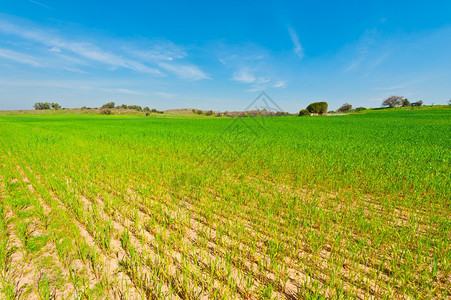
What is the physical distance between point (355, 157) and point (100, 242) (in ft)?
28.5

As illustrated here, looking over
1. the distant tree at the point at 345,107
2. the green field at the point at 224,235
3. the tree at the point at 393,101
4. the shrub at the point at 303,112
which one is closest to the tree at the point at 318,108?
the shrub at the point at 303,112

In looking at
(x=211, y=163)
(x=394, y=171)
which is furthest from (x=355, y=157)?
(x=211, y=163)

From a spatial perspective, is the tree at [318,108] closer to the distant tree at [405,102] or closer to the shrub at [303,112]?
the shrub at [303,112]

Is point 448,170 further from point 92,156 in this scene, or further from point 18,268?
point 92,156

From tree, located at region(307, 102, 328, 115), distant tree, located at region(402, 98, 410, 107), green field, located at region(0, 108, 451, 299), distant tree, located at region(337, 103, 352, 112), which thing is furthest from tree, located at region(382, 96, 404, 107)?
green field, located at region(0, 108, 451, 299)

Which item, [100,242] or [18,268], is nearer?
[18,268]

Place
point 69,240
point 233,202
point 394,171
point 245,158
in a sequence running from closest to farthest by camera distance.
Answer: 1. point 69,240
2. point 233,202
3. point 394,171
4. point 245,158

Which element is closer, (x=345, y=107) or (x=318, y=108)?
(x=318, y=108)

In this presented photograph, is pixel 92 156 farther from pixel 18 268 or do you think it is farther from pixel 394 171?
pixel 394 171

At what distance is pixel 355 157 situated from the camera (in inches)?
297

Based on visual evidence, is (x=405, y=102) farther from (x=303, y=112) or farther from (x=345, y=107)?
(x=303, y=112)

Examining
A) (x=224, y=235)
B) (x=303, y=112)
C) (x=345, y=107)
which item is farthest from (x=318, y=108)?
(x=224, y=235)

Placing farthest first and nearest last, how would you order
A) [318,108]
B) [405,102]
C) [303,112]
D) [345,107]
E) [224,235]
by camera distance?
[345,107] < [405,102] < [303,112] < [318,108] < [224,235]

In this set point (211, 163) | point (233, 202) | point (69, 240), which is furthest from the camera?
point (211, 163)
